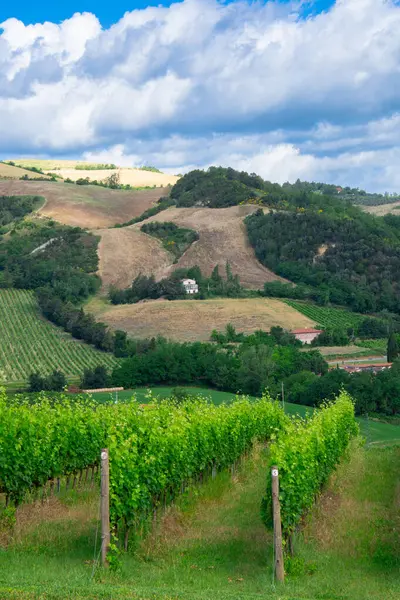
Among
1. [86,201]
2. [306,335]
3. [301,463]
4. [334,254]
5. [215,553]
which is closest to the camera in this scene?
[215,553]

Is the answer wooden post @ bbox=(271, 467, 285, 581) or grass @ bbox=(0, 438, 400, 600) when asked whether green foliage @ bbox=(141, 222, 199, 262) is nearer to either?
grass @ bbox=(0, 438, 400, 600)

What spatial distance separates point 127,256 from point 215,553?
118945mm

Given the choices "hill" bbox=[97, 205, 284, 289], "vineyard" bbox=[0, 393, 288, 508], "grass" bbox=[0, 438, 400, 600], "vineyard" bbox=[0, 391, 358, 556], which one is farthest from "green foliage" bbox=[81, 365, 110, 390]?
"grass" bbox=[0, 438, 400, 600]

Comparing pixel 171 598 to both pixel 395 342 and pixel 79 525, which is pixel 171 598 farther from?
pixel 395 342

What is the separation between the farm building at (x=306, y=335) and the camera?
303 ft

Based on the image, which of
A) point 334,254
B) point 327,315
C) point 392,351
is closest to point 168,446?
point 392,351

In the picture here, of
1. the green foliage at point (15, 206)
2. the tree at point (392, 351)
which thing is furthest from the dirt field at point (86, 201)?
the tree at point (392, 351)

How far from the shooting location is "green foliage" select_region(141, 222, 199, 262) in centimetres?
13938

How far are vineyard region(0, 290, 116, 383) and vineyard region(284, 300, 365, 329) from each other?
30.2 metres

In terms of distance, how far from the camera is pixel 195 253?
135 m

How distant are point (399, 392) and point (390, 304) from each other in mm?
50676

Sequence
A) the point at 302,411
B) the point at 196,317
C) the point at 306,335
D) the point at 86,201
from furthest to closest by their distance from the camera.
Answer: the point at 86,201, the point at 196,317, the point at 306,335, the point at 302,411

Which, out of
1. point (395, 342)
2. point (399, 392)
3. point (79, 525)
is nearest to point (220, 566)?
point (79, 525)

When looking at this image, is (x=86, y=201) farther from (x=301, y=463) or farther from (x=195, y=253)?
(x=301, y=463)
